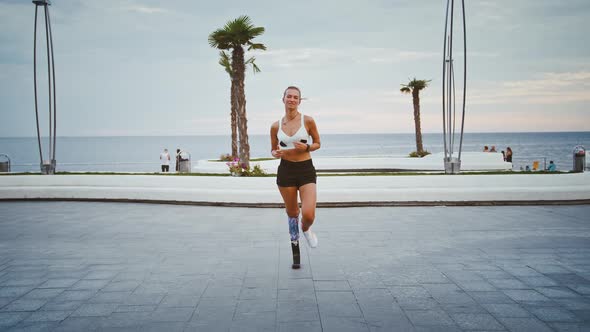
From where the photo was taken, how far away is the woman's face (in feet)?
14.4

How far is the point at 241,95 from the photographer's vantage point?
13.5 m

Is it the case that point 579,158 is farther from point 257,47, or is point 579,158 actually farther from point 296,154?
point 296,154

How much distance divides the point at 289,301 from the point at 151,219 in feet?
18.3

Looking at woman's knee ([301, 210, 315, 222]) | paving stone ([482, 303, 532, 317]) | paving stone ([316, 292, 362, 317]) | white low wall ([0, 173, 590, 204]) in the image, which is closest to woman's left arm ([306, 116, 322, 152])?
woman's knee ([301, 210, 315, 222])

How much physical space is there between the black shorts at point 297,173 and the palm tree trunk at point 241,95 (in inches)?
365

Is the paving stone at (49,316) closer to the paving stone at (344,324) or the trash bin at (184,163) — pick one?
the paving stone at (344,324)

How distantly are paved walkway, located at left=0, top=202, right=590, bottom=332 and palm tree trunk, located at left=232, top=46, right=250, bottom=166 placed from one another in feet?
20.9

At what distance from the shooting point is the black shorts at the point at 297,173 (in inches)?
173

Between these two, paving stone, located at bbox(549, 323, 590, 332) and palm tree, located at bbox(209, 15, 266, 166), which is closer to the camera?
paving stone, located at bbox(549, 323, 590, 332)

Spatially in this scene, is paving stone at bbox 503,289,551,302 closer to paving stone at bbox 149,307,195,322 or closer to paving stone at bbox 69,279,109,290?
paving stone at bbox 149,307,195,322

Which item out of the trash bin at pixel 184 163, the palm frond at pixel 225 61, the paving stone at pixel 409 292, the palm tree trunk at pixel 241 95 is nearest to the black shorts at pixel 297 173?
the paving stone at pixel 409 292

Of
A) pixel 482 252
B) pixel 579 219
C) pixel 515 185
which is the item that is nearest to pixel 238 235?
pixel 482 252

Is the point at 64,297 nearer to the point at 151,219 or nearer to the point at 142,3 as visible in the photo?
the point at 151,219

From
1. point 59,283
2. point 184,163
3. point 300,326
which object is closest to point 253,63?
point 184,163
